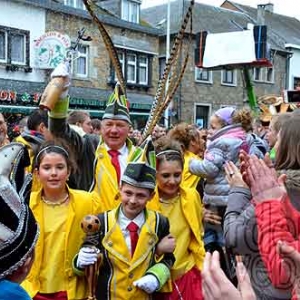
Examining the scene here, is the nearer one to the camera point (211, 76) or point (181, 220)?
point (181, 220)

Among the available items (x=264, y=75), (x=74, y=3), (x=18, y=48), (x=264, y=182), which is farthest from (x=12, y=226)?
(x=264, y=75)

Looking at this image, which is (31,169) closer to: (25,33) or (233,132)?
(233,132)

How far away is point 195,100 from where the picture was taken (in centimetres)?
2495

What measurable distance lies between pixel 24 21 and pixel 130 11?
6412 millimetres

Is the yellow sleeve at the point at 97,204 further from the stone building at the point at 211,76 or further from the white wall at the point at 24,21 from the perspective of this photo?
the stone building at the point at 211,76

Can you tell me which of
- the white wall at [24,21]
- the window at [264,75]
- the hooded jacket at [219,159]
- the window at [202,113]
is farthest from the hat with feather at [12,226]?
the window at [264,75]

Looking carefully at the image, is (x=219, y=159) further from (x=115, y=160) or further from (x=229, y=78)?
(x=229, y=78)

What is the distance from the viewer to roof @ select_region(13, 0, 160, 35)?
1936cm

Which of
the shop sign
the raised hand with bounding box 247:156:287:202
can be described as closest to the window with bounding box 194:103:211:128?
the shop sign

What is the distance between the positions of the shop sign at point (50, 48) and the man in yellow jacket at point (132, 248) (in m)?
14.7

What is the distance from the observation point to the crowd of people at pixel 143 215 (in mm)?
1821

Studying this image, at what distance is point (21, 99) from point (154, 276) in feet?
49.1

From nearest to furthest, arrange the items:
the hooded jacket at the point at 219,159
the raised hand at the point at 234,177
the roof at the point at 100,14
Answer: the raised hand at the point at 234,177, the hooded jacket at the point at 219,159, the roof at the point at 100,14

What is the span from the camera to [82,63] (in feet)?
69.6
